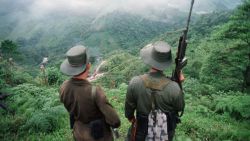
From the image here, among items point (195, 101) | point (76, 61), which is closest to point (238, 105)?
point (195, 101)

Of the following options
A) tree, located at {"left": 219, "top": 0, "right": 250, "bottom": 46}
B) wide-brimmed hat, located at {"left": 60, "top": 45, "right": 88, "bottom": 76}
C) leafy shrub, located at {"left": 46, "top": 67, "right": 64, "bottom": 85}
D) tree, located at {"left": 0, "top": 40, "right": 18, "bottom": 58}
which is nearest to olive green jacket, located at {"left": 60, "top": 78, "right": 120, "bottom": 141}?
wide-brimmed hat, located at {"left": 60, "top": 45, "right": 88, "bottom": 76}

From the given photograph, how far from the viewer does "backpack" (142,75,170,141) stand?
4676 millimetres

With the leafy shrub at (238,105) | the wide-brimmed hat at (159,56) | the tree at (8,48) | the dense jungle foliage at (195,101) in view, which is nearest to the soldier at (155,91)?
the wide-brimmed hat at (159,56)

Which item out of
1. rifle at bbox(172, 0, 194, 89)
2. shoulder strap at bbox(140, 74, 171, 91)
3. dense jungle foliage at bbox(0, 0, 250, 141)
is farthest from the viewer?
dense jungle foliage at bbox(0, 0, 250, 141)

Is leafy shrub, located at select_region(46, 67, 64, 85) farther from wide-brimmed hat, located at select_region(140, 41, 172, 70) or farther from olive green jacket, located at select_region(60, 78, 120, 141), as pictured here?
wide-brimmed hat, located at select_region(140, 41, 172, 70)

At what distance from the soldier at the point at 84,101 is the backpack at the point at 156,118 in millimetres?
557

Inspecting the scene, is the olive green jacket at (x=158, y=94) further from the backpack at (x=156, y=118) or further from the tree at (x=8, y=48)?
the tree at (x=8, y=48)

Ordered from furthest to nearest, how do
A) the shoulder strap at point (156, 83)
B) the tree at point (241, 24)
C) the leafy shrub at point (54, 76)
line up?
1. the tree at point (241, 24)
2. the leafy shrub at point (54, 76)
3. the shoulder strap at point (156, 83)

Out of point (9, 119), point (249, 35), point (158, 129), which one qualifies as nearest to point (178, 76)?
point (158, 129)

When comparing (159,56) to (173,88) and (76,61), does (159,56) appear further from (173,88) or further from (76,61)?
(76,61)

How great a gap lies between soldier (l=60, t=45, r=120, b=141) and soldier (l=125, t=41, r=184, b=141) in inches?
17.1

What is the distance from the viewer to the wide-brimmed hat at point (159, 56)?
15.6 feet

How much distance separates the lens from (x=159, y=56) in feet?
15.6

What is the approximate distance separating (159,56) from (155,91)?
0.56m
